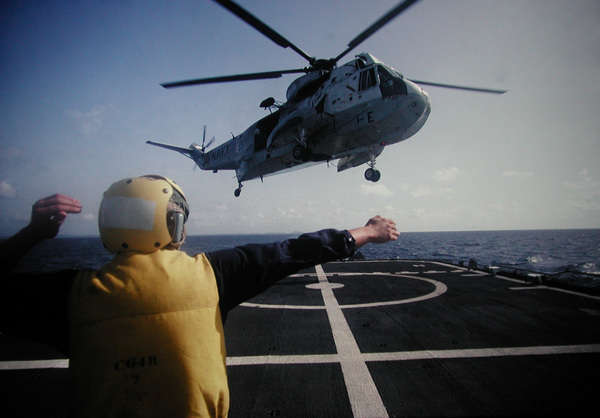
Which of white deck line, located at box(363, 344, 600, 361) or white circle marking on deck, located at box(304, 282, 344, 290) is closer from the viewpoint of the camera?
white deck line, located at box(363, 344, 600, 361)

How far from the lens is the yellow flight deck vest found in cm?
126

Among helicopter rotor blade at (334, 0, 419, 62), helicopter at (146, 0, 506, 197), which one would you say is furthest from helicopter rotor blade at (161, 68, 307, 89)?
helicopter rotor blade at (334, 0, 419, 62)

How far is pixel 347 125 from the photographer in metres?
12.4

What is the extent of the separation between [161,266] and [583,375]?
257 inches

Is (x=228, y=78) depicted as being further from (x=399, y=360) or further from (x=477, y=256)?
(x=477, y=256)

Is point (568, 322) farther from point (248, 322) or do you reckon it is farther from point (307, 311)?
point (248, 322)

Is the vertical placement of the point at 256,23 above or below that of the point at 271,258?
above

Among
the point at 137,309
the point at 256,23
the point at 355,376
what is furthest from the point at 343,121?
the point at 137,309

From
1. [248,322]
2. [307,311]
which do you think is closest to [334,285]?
[307,311]


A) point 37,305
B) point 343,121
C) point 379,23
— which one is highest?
point 379,23

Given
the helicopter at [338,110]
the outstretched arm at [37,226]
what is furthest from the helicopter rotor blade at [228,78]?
the outstretched arm at [37,226]

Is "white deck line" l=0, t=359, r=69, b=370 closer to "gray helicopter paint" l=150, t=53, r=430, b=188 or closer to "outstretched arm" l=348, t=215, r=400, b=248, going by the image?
"outstretched arm" l=348, t=215, r=400, b=248

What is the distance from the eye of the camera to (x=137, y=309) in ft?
4.23

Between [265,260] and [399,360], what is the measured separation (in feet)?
14.9
